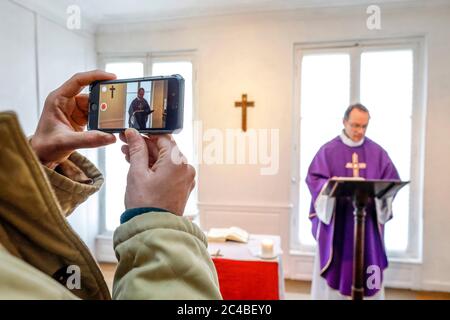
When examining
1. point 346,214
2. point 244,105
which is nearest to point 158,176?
point 346,214

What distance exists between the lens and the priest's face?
1.49 meters

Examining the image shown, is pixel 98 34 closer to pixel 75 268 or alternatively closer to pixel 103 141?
pixel 103 141

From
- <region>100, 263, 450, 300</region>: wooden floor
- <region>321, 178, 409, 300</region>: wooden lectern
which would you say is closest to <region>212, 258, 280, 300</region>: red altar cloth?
<region>321, 178, 409, 300</region>: wooden lectern

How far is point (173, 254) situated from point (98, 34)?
1322 millimetres

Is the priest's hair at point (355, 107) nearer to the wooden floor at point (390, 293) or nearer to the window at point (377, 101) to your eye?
the window at point (377, 101)

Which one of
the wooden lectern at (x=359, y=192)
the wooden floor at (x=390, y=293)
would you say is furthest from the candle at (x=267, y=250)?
the wooden floor at (x=390, y=293)

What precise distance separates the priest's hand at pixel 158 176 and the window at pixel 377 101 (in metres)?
1.63

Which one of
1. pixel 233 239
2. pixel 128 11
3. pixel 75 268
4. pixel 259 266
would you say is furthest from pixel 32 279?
pixel 128 11

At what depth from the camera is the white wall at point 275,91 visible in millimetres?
1667

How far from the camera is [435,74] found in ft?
5.48

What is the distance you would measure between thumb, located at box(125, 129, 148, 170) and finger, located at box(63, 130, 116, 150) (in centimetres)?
3

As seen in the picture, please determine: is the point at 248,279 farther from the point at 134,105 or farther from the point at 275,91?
the point at 275,91

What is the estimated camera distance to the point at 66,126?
0.34 m

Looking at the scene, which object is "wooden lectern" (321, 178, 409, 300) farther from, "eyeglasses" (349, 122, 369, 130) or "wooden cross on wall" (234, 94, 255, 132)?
"wooden cross on wall" (234, 94, 255, 132)
